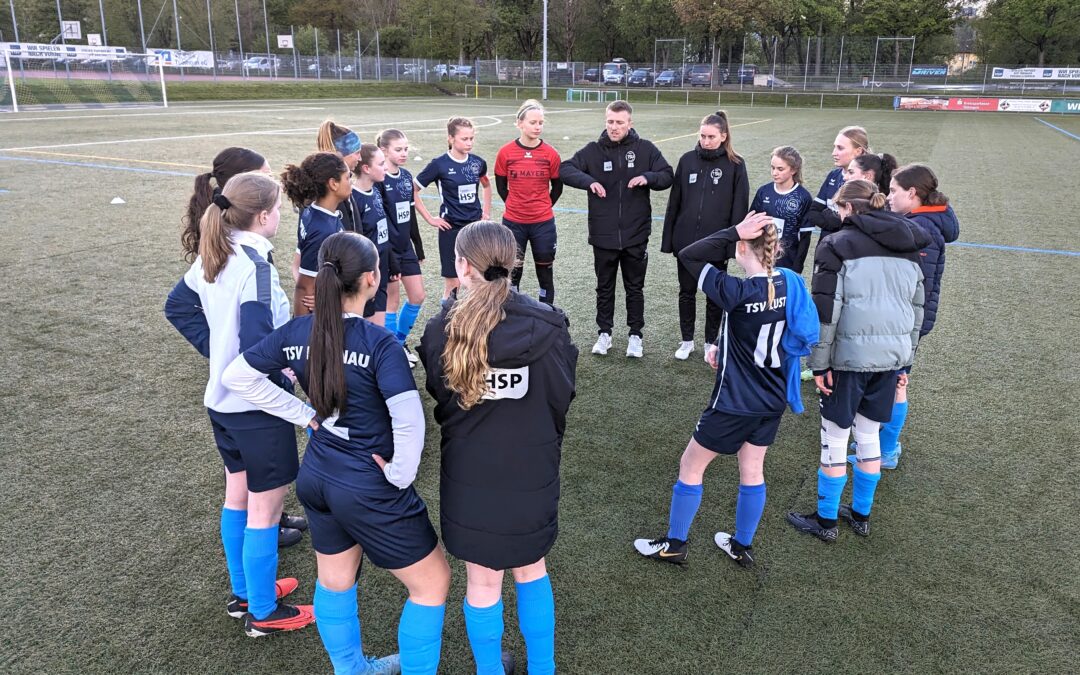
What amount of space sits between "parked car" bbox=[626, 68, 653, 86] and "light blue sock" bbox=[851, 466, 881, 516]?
56.2 metres

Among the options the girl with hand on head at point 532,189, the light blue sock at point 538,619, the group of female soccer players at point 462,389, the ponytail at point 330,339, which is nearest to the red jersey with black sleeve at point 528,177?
the girl with hand on head at point 532,189

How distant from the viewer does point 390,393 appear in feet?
7.67

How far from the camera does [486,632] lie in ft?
8.50

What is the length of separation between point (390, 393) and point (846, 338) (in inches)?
96.5

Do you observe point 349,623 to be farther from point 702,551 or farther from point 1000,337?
point 1000,337

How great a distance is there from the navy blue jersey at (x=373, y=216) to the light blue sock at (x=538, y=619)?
10.3ft

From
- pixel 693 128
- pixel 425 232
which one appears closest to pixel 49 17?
pixel 693 128

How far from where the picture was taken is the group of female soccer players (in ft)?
7.77

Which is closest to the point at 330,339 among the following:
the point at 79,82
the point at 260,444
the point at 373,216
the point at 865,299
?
the point at 260,444

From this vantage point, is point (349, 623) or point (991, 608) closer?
point (349, 623)

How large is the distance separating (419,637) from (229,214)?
179 centimetres

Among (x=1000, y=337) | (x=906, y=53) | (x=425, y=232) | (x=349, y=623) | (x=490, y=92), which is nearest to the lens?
(x=349, y=623)

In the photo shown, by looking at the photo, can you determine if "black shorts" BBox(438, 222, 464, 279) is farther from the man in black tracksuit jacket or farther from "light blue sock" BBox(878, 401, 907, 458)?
"light blue sock" BBox(878, 401, 907, 458)

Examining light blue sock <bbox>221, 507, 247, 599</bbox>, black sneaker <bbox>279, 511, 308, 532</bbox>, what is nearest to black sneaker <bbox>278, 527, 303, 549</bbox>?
black sneaker <bbox>279, 511, 308, 532</bbox>
